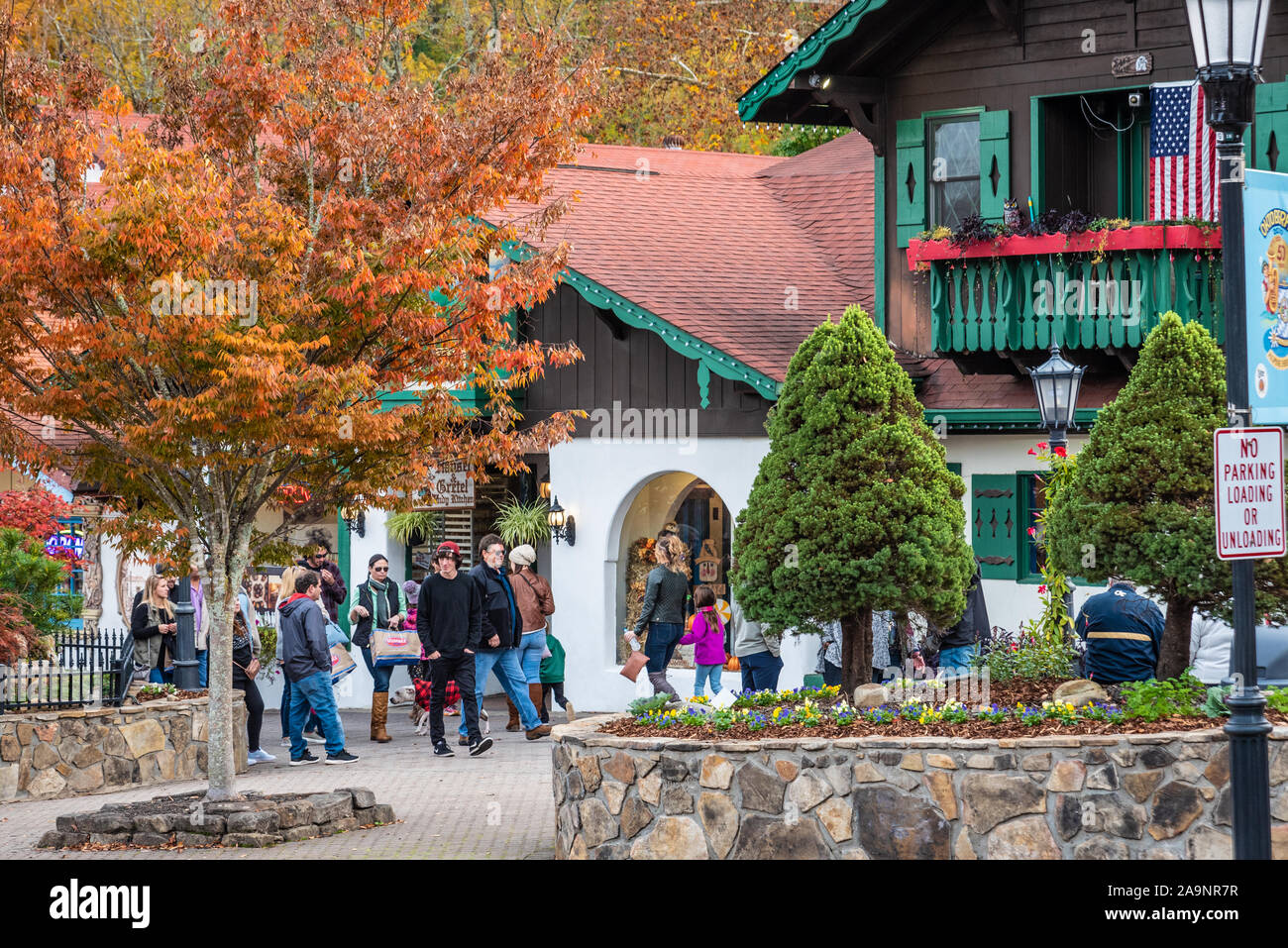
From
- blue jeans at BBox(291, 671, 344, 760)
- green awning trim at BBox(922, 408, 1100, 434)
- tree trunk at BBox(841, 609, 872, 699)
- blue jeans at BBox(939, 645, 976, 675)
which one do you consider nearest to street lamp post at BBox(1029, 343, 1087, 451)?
blue jeans at BBox(939, 645, 976, 675)

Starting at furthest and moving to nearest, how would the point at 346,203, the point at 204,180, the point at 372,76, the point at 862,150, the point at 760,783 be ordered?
the point at 862,150
the point at 372,76
the point at 346,203
the point at 204,180
the point at 760,783

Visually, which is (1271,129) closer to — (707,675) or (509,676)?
(707,675)

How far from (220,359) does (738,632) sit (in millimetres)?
5943

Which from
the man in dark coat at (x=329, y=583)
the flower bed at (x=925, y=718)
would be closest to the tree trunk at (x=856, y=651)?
the flower bed at (x=925, y=718)

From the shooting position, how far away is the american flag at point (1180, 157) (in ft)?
49.9

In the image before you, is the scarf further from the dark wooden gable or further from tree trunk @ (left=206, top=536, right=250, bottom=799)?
tree trunk @ (left=206, top=536, right=250, bottom=799)

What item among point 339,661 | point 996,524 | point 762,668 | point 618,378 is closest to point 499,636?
point 339,661

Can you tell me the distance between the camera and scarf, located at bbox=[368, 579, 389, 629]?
16891mm

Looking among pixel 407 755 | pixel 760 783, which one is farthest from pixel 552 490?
pixel 760 783

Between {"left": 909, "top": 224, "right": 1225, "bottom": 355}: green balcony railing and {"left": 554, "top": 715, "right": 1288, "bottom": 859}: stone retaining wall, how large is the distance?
6883 millimetres

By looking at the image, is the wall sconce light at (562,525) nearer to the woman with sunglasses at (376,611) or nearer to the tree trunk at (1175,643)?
the woman with sunglasses at (376,611)

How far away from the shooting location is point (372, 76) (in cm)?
1217

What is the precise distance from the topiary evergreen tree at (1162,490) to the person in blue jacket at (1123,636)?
245mm
